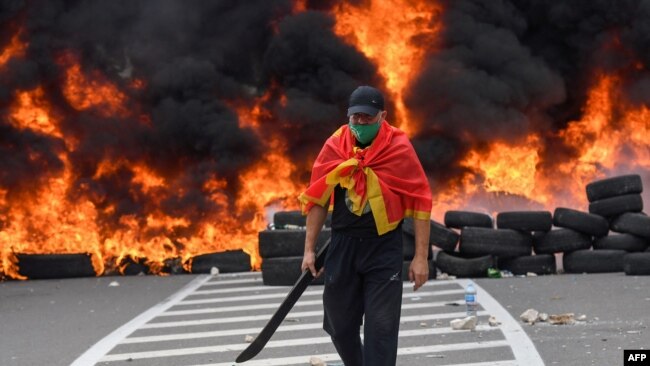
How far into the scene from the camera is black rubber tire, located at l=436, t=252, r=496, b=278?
15.5 meters

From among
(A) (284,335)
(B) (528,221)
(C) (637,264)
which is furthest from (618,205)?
(A) (284,335)

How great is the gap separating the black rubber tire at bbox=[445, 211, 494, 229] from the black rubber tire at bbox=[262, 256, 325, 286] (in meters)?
2.59

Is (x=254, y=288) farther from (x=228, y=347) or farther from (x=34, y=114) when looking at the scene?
(x=34, y=114)

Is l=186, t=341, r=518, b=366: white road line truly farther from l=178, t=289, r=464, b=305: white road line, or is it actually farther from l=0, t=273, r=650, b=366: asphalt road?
l=178, t=289, r=464, b=305: white road line

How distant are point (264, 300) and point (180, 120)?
25.8 feet

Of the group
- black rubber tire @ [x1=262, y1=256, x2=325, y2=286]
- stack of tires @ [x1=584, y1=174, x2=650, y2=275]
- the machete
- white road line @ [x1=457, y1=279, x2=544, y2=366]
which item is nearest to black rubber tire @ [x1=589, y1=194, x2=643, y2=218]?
stack of tires @ [x1=584, y1=174, x2=650, y2=275]

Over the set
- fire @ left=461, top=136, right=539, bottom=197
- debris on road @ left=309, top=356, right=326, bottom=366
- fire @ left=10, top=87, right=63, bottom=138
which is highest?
fire @ left=10, top=87, right=63, bottom=138

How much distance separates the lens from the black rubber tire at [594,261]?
1523 cm

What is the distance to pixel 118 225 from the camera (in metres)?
18.9

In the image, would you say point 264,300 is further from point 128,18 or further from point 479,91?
point 128,18

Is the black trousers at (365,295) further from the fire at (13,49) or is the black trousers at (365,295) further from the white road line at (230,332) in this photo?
the fire at (13,49)

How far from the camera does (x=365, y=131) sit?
6.39m

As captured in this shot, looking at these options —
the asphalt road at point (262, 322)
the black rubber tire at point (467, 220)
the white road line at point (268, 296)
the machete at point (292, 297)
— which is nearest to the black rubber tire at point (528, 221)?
the black rubber tire at point (467, 220)

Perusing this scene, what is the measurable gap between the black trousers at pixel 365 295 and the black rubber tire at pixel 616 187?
1017 centimetres
